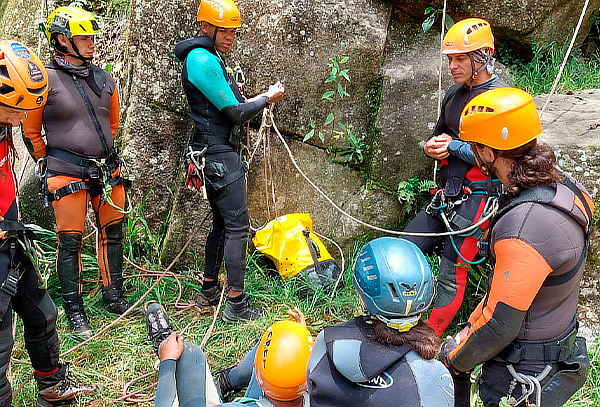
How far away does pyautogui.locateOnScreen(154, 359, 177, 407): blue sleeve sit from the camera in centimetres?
224

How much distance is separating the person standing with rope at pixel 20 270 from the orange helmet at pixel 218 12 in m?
1.39

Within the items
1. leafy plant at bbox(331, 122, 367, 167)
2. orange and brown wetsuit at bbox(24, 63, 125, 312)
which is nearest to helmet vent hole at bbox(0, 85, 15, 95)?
orange and brown wetsuit at bbox(24, 63, 125, 312)

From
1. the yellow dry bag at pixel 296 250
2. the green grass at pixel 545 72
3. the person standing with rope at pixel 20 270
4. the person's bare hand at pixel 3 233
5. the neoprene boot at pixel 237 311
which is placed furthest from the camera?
the green grass at pixel 545 72

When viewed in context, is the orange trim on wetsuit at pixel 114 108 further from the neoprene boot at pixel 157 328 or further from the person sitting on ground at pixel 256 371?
the person sitting on ground at pixel 256 371

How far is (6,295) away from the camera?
9.10ft

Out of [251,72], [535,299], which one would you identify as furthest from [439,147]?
[251,72]

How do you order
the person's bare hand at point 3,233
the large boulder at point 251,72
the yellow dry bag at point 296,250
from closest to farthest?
the person's bare hand at point 3,233, the yellow dry bag at point 296,250, the large boulder at point 251,72

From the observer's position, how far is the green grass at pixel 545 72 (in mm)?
5191

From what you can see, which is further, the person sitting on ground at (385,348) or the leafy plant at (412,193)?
the leafy plant at (412,193)

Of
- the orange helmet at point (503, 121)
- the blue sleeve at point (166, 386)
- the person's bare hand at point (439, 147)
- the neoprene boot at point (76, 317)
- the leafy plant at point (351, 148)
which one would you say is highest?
the orange helmet at point (503, 121)

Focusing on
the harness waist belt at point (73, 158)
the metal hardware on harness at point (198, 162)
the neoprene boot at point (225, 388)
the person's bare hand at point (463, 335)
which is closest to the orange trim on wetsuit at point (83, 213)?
the harness waist belt at point (73, 158)

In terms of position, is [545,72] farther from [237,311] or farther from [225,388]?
[225,388]

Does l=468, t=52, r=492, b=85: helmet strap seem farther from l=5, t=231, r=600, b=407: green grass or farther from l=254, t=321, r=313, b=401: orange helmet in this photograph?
l=254, t=321, r=313, b=401: orange helmet

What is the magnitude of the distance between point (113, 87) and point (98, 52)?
170cm
